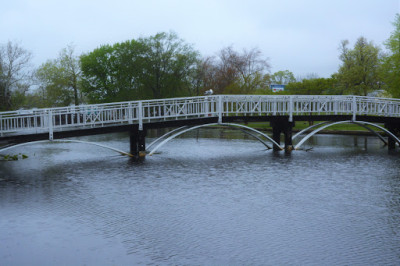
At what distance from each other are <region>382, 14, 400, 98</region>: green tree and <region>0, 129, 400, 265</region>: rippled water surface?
2654 cm

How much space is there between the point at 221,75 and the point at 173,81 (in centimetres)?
1183

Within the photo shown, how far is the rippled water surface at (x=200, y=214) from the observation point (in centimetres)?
884

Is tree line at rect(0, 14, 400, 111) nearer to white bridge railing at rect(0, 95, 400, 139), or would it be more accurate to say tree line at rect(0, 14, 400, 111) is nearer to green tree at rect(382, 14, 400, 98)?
green tree at rect(382, 14, 400, 98)

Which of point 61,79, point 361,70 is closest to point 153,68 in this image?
point 61,79

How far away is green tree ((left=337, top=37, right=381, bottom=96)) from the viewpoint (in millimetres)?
57062

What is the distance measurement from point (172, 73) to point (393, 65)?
25.6 m

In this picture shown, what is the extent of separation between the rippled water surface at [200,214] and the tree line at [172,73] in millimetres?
30663

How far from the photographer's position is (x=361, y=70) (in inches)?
2251

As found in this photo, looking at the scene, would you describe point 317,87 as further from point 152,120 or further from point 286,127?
point 152,120

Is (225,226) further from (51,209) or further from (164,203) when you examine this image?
(51,209)

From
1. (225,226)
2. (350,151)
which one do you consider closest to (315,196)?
(225,226)

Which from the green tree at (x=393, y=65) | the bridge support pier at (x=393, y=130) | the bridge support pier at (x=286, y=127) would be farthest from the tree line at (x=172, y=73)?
the bridge support pier at (x=286, y=127)

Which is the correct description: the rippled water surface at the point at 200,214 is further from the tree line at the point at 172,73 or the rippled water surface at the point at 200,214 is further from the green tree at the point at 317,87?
the green tree at the point at 317,87

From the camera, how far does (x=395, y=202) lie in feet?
45.1
